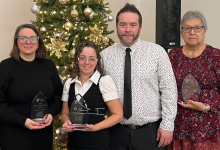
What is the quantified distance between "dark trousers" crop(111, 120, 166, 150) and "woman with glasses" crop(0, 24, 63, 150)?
552mm

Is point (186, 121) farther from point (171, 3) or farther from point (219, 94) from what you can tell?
point (171, 3)

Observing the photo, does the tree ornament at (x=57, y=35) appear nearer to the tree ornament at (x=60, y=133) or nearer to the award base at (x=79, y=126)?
the tree ornament at (x=60, y=133)

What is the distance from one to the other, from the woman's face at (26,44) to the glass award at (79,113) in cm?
51

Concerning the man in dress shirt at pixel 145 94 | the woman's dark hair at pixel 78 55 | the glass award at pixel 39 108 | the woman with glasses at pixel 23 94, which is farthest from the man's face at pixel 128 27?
the glass award at pixel 39 108

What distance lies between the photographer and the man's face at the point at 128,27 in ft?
5.44

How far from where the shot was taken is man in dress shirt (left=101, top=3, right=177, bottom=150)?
Result: 1622 mm

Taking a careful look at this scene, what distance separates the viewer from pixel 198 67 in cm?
165

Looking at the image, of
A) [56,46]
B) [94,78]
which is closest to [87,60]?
[94,78]

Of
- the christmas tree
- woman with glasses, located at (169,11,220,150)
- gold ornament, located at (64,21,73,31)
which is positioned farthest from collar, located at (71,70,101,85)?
gold ornament, located at (64,21,73,31)

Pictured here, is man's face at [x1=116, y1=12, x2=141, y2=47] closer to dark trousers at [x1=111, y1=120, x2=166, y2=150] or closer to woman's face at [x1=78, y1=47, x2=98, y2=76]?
woman's face at [x1=78, y1=47, x2=98, y2=76]

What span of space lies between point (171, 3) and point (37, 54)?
1.91 m

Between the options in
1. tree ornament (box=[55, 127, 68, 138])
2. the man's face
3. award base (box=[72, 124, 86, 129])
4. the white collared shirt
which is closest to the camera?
award base (box=[72, 124, 86, 129])

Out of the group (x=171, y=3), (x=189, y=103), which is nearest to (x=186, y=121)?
(x=189, y=103)

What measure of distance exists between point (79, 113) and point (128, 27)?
77 centimetres
